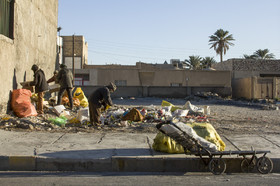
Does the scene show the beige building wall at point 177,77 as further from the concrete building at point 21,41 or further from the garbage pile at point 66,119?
the garbage pile at point 66,119

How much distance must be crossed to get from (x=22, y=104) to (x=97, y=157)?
225 inches

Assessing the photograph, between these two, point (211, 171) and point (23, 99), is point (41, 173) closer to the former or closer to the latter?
point (211, 171)

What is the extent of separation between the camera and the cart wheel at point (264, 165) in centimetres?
567

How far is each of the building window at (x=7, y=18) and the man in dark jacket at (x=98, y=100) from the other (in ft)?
12.7

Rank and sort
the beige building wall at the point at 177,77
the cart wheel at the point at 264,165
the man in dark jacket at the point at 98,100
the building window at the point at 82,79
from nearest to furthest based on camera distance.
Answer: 1. the cart wheel at the point at 264,165
2. the man in dark jacket at the point at 98,100
3. the beige building wall at the point at 177,77
4. the building window at the point at 82,79

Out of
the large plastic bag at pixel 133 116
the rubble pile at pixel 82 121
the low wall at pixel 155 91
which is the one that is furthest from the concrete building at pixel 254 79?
the large plastic bag at pixel 133 116

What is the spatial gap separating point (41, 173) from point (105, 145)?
73.1 inches

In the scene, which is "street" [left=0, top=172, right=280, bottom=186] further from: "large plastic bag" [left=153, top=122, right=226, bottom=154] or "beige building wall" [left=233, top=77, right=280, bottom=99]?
"beige building wall" [left=233, top=77, right=280, bottom=99]

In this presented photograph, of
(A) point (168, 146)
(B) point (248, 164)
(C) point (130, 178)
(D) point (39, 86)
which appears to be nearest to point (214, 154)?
Answer: (B) point (248, 164)

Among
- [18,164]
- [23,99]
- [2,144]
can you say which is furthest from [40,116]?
[18,164]

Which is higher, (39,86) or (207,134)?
(39,86)

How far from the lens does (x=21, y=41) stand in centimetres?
1191

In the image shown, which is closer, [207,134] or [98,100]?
[207,134]

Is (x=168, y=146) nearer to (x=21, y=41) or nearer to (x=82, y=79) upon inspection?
(x=21, y=41)
